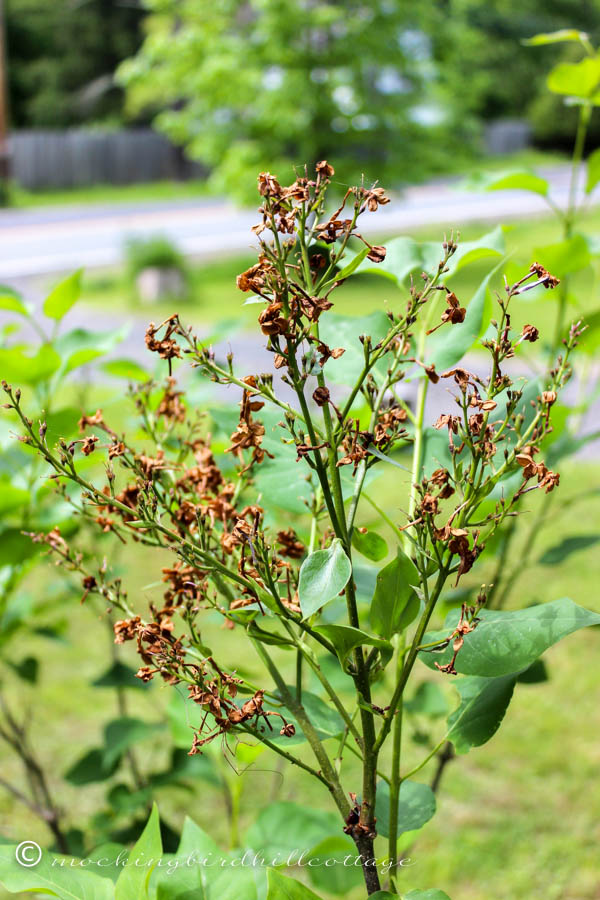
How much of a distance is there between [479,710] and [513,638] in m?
0.13

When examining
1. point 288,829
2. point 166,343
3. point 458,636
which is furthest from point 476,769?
point 166,343

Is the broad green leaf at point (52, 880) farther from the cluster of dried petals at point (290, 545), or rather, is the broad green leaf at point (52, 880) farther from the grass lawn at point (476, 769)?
the grass lawn at point (476, 769)

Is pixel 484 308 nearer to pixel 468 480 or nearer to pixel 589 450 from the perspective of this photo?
pixel 468 480

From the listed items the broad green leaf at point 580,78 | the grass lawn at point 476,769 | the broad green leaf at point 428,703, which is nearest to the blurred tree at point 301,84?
the grass lawn at point 476,769

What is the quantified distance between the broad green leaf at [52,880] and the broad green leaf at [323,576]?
269 mm

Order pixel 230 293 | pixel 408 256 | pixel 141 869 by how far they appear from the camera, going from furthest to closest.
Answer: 1. pixel 230 293
2. pixel 408 256
3. pixel 141 869

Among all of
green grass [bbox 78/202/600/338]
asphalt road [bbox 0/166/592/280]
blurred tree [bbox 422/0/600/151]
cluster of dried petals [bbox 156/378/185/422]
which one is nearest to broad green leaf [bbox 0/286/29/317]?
cluster of dried petals [bbox 156/378/185/422]

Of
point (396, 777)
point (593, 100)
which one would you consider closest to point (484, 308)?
point (396, 777)

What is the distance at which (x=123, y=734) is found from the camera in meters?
1.46

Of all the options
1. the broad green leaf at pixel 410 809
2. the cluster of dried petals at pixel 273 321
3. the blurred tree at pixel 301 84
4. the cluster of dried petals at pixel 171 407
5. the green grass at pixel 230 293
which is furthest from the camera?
the blurred tree at pixel 301 84

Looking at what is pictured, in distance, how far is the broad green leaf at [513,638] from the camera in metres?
0.66

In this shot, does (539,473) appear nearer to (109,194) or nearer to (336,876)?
(336,876)

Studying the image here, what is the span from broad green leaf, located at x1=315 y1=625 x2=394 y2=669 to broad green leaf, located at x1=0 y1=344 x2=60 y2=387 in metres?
0.64

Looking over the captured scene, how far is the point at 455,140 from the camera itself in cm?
1360
